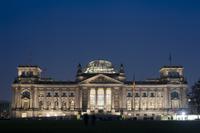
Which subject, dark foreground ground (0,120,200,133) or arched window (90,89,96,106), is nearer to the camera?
dark foreground ground (0,120,200,133)

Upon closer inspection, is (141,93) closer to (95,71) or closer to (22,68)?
(95,71)

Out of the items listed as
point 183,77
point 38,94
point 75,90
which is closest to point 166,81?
point 183,77

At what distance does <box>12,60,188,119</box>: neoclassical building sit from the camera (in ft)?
601

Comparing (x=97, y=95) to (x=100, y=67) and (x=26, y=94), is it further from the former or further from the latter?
(x=26, y=94)

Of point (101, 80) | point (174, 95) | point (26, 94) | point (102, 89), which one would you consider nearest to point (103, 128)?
point (101, 80)

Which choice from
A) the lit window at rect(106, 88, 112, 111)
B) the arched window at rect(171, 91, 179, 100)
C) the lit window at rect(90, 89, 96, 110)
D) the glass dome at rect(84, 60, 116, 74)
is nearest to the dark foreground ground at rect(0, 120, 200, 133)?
the lit window at rect(90, 89, 96, 110)

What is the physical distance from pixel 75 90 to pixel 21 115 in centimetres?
2321

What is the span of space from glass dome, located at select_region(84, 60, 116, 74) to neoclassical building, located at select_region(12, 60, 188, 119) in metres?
6.39

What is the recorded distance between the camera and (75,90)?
18650 centimetres

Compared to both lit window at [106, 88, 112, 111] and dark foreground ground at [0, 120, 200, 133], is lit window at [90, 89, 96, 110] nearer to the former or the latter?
lit window at [106, 88, 112, 111]

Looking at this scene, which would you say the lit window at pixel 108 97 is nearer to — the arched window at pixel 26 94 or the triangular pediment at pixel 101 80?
the triangular pediment at pixel 101 80

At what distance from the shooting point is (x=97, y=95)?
18562 cm

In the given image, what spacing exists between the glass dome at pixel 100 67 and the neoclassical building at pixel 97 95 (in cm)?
639

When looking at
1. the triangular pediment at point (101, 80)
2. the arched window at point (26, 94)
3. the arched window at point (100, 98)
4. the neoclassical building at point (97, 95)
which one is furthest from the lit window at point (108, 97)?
the arched window at point (26, 94)
